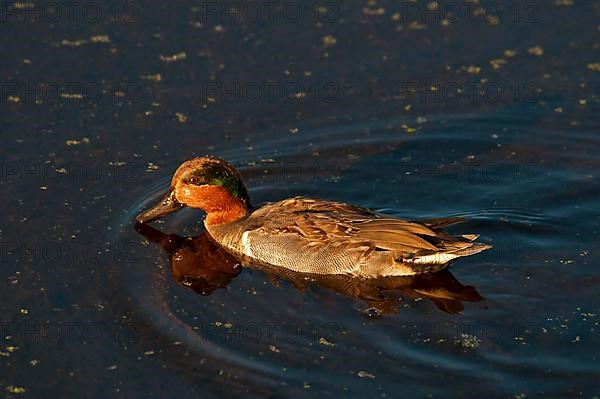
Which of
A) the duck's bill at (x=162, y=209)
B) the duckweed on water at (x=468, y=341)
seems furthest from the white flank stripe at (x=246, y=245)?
the duckweed on water at (x=468, y=341)

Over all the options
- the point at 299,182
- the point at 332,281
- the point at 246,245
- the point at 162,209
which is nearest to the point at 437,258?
the point at 332,281

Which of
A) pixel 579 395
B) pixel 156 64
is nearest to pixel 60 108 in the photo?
pixel 156 64

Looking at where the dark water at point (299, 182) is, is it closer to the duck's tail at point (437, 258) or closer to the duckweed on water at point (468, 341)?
the duckweed on water at point (468, 341)

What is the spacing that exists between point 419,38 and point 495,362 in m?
6.29

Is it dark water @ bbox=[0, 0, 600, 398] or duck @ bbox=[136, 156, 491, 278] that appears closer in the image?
dark water @ bbox=[0, 0, 600, 398]

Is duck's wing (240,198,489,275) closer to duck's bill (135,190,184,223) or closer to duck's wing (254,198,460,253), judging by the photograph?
duck's wing (254,198,460,253)

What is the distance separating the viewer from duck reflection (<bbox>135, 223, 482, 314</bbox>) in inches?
375

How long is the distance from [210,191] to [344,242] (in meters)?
1.55

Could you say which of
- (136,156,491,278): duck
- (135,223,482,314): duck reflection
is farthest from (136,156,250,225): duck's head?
(135,223,482,314): duck reflection

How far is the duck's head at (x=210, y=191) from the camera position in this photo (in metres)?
10.6

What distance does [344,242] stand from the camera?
986 cm

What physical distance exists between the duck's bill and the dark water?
142 mm

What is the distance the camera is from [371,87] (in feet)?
42.7

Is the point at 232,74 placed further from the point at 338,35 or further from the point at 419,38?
the point at 419,38
